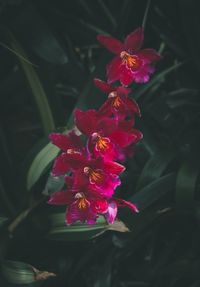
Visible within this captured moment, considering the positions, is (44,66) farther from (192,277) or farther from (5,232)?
(192,277)

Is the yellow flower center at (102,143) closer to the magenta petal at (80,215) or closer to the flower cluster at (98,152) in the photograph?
the flower cluster at (98,152)

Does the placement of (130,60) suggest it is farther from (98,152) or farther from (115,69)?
(98,152)

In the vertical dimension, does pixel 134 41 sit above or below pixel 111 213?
above

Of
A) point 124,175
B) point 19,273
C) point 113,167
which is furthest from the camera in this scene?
point 124,175

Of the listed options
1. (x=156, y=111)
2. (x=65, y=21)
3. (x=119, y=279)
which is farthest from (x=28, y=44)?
(x=119, y=279)

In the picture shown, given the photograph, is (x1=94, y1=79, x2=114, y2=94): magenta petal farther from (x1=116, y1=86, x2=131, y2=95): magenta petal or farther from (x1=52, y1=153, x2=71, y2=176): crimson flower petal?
(x1=52, y1=153, x2=71, y2=176): crimson flower petal

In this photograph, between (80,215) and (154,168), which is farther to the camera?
(154,168)

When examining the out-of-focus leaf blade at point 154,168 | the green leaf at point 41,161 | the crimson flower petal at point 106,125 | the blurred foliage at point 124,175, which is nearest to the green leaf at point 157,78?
the blurred foliage at point 124,175

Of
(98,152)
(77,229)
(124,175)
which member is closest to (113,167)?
(98,152)
